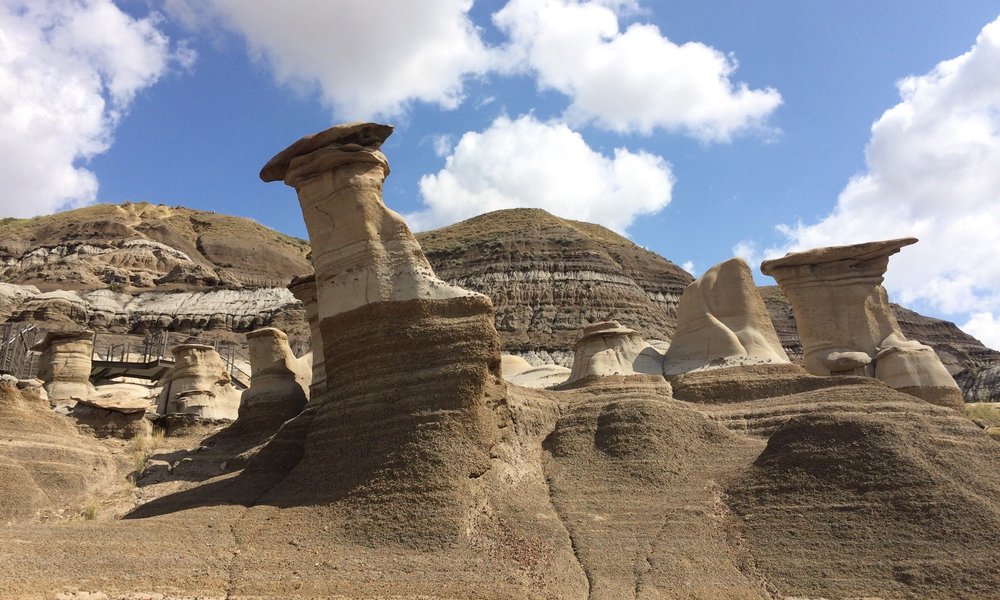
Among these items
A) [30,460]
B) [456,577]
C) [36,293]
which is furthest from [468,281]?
[456,577]

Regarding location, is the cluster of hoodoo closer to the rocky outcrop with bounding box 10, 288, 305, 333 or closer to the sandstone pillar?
the sandstone pillar

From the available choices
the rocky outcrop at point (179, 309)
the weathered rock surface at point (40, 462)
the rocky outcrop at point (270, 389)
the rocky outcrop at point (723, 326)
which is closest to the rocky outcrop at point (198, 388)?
the rocky outcrop at point (270, 389)

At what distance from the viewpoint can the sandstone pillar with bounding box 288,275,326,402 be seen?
21641 mm

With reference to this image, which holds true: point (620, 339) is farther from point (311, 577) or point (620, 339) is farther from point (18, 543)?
point (18, 543)

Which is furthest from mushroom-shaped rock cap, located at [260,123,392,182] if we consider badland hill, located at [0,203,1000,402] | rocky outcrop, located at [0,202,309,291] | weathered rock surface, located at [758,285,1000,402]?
rocky outcrop, located at [0,202,309,291]

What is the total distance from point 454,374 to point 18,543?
6.81m

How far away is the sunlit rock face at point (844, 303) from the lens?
26562mm

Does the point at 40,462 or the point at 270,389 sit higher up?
the point at 270,389

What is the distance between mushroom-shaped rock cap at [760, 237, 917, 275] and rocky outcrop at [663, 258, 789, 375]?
271 cm

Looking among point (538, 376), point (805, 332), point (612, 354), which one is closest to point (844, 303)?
point (805, 332)

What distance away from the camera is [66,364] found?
1043 inches

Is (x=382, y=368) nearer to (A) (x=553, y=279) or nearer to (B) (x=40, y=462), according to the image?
(B) (x=40, y=462)

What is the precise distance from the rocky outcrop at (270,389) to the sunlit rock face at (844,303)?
50.4ft

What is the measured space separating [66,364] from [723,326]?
19.8m
